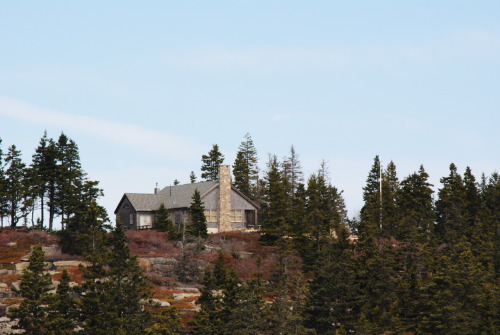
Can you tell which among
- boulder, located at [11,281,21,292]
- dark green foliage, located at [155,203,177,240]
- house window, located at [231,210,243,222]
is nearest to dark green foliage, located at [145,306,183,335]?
boulder, located at [11,281,21,292]

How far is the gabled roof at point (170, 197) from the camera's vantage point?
301 feet

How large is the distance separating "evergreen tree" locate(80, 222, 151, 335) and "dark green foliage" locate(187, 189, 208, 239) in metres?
30.0

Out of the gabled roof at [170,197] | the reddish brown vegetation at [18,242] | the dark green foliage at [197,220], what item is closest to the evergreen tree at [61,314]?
the reddish brown vegetation at [18,242]

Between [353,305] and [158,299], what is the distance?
17.9 meters

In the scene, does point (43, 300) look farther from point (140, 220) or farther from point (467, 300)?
point (140, 220)

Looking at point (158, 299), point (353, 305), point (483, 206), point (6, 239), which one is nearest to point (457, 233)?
point (483, 206)

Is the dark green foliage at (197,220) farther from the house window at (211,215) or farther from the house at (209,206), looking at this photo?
the house window at (211,215)

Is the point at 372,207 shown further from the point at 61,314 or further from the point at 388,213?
the point at 61,314

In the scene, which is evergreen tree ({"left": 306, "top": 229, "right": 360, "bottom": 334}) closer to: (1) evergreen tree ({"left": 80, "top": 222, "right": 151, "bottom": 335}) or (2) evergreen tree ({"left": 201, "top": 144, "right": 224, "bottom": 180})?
(1) evergreen tree ({"left": 80, "top": 222, "right": 151, "bottom": 335})

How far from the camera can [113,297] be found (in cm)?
4781

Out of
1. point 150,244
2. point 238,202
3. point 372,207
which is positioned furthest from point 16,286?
point 372,207

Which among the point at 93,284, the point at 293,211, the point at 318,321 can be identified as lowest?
the point at 318,321

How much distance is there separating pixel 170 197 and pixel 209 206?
7.78m

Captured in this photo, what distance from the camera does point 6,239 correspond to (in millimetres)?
76188
